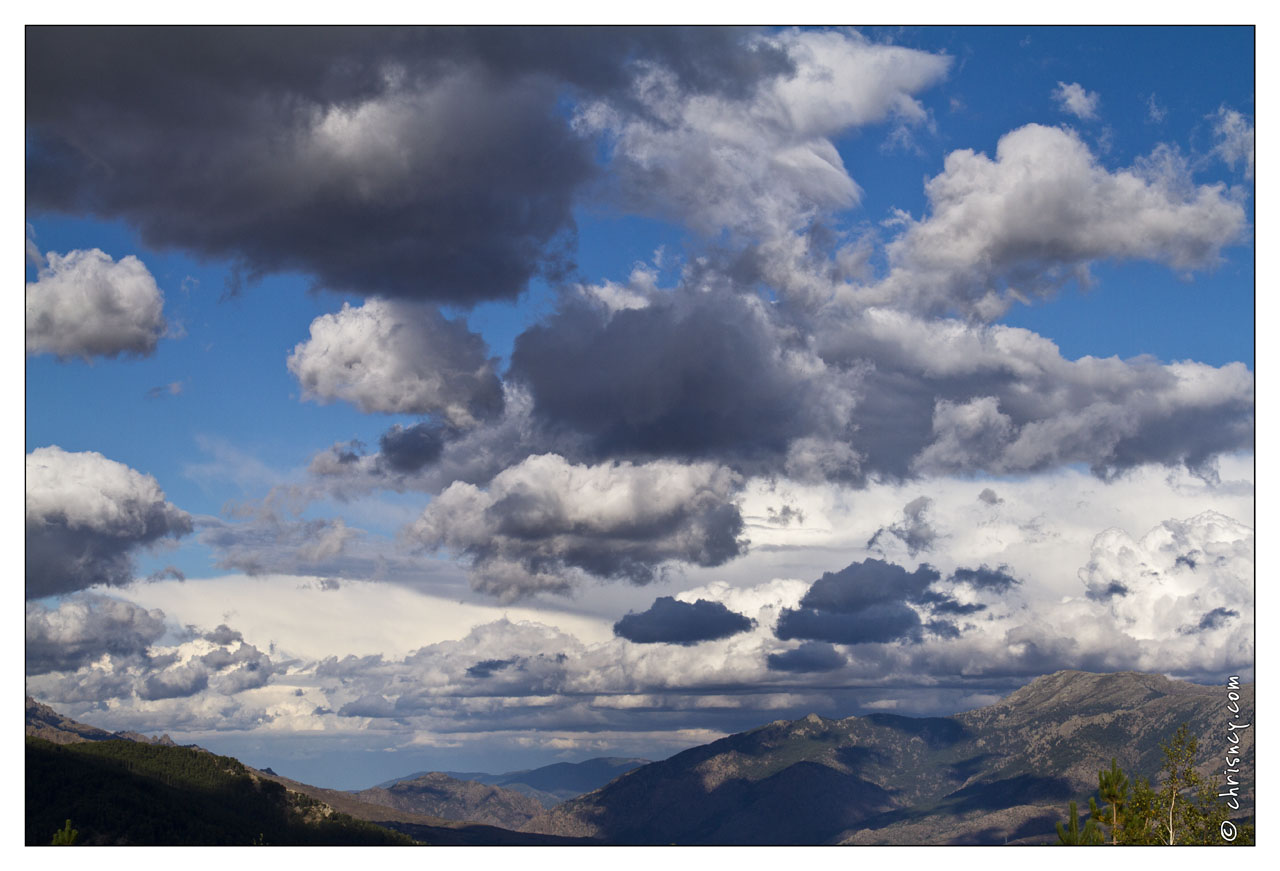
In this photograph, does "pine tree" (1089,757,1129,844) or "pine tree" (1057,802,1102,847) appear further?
"pine tree" (1089,757,1129,844)

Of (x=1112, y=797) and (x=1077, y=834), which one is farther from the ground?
(x=1112, y=797)

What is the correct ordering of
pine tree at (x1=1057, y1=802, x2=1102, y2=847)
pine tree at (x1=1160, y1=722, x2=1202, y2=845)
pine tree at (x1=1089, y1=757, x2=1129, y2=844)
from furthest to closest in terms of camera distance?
pine tree at (x1=1160, y1=722, x2=1202, y2=845)
pine tree at (x1=1089, y1=757, x2=1129, y2=844)
pine tree at (x1=1057, y1=802, x2=1102, y2=847)

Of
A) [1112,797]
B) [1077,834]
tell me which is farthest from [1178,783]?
[1077,834]

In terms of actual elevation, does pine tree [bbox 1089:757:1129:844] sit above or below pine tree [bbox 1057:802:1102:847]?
above

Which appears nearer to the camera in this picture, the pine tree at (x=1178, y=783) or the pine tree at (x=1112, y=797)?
the pine tree at (x=1112, y=797)

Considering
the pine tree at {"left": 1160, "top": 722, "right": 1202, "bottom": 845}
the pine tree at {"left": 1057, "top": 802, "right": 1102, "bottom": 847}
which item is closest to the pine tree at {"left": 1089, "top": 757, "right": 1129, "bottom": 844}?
the pine tree at {"left": 1057, "top": 802, "right": 1102, "bottom": 847}

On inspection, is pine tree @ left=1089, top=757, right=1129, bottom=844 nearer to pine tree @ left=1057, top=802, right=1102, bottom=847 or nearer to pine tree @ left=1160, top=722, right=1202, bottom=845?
pine tree @ left=1057, top=802, right=1102, bottom=847

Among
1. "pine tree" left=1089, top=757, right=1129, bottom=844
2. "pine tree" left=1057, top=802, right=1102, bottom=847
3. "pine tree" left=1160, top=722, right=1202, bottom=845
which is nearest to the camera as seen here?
"pine tree" left=1057, top=802, right=1102, bottom=847

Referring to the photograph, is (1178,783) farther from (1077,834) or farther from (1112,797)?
(1077,834)

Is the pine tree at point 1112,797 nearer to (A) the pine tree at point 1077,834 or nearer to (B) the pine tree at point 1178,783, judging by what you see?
(A) the pine tree at point 1077,834

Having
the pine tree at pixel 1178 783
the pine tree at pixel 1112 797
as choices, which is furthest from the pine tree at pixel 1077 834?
the pine tree at pixel 1178 783
